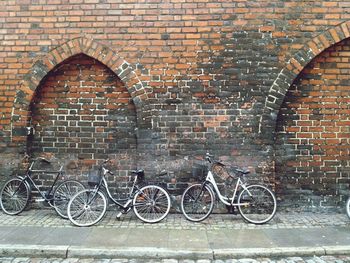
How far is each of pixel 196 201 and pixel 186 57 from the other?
112 inches

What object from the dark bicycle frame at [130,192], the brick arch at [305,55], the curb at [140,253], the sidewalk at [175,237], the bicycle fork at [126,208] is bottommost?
the curb at [140,253]

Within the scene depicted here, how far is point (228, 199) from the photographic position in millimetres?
6645

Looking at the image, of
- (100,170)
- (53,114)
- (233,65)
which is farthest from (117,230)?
(233,65)

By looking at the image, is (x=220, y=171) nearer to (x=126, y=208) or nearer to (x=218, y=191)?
(x=218, y=191)

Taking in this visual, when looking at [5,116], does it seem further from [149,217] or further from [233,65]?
[233,65]

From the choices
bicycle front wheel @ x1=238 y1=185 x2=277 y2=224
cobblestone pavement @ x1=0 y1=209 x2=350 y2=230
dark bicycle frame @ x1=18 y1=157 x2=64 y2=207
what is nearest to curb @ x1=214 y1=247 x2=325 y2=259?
cobblestone pavement @ x1=0 y1=209 x2=350 y2=230

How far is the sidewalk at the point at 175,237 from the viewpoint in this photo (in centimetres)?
507

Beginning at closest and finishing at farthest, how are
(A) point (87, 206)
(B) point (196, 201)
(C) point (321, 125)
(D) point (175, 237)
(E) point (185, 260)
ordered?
1. (E) point (185, 260)
2. (D) point (175, 237)
3. (A) point (87, 206)
4. (B) point (196, 201)
5. (C) point (321, 125)

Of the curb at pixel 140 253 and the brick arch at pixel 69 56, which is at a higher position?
the brick arch at pixel 69 56

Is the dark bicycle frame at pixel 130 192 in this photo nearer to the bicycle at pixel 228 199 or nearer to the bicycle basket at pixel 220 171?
the bicycle at pixel 228 199

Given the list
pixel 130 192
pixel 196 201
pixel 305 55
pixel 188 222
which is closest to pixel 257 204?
pixel 196 201

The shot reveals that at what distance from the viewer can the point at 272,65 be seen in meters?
6.91

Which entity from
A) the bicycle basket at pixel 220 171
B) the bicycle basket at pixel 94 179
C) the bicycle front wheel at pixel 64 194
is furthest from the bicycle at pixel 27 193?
the bicycle basket at pixel 220 171

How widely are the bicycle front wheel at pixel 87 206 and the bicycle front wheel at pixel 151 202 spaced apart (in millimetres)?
620
